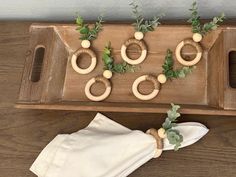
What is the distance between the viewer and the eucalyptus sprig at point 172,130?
0.66m

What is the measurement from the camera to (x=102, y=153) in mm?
672

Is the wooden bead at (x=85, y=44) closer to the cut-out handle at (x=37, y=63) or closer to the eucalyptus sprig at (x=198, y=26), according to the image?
the cut-out handle at (x=37, y=63)

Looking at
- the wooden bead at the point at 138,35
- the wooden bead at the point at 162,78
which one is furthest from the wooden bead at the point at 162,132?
the wooden bead at the point at 138,35

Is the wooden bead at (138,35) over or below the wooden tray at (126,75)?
over

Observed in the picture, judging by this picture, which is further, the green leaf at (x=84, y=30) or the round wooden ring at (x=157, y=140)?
the green leaf at (x=84, y=30)

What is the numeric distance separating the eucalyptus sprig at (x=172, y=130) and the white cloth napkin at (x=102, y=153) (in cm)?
2

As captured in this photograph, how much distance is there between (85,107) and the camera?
722 millimetres

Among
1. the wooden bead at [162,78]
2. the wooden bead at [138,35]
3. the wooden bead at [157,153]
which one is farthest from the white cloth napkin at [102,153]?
the wooden bead at [138,35]

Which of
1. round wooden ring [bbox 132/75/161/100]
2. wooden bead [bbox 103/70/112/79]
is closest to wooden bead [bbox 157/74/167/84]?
round wooden ring [bbox 132/75/161/100]

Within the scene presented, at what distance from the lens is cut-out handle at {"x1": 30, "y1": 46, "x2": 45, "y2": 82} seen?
817 millimetres

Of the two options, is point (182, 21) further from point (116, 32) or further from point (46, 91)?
point (46, 91)

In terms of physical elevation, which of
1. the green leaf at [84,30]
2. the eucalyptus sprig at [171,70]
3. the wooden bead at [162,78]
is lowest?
the wooden bead at [162,78]

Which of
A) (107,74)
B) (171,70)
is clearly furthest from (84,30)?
(171,70)

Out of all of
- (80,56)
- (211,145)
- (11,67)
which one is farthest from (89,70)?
(211,145)
